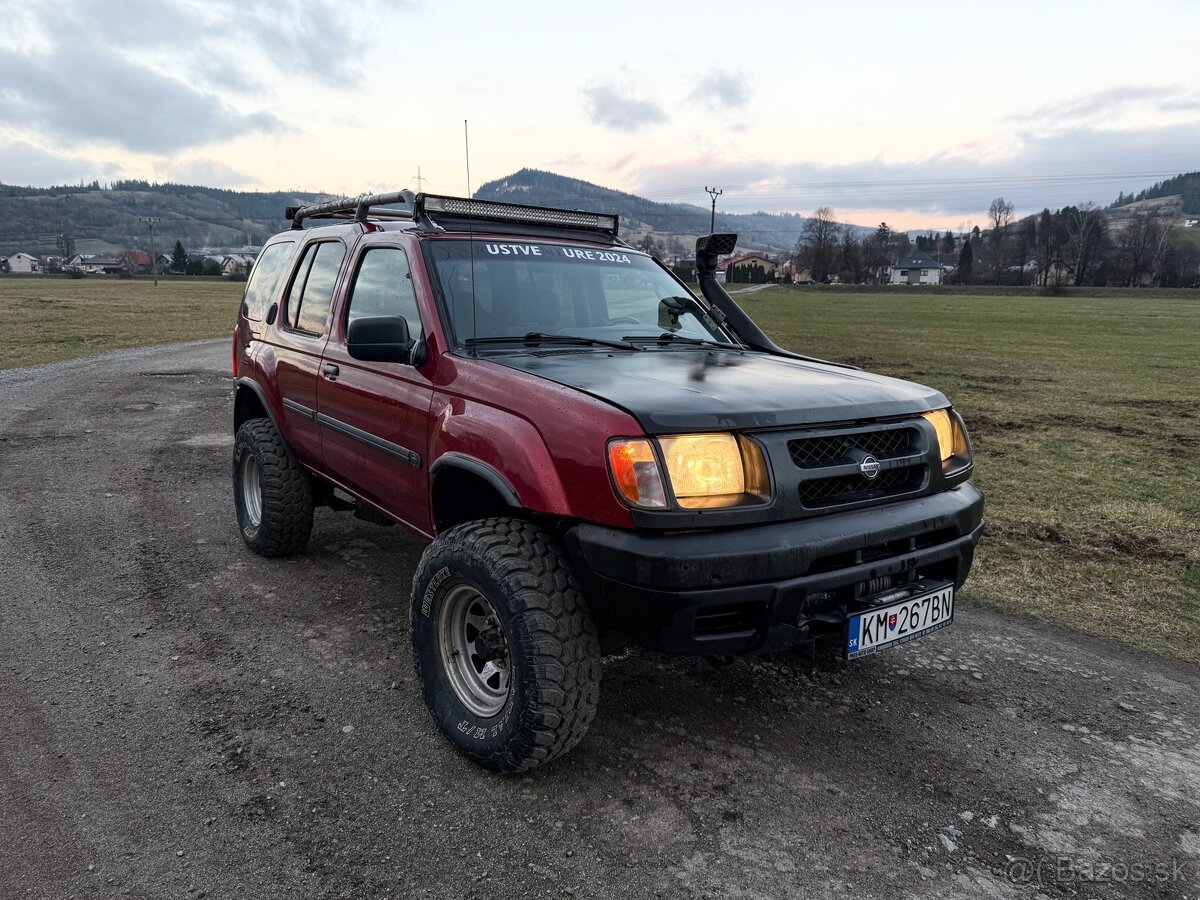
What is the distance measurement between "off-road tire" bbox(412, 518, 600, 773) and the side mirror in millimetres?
832

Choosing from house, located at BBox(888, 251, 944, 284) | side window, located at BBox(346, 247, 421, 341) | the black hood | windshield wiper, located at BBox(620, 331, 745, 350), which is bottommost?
the black hood

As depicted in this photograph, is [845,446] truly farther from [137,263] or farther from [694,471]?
[137,263]

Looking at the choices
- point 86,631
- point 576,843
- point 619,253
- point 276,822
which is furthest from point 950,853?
point 86,631

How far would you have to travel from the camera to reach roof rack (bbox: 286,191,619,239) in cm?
391

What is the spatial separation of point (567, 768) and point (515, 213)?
276 centimetres

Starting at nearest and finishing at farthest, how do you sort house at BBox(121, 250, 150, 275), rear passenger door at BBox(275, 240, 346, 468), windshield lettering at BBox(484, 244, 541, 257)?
windshield lettering at BBox(484, 244, 541, 257) < rear passenger door at BBox(275, 240, 346, 468) < house at BBox(121, 250, 150, 275)

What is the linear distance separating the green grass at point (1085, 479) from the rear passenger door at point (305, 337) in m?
3.96

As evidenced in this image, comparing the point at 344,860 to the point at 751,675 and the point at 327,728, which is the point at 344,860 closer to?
the point at 327,728

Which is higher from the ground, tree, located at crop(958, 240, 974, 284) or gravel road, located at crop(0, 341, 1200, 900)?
tree, located at crop(958, 240, 974, 284)

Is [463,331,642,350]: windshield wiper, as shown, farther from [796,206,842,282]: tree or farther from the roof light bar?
[796,206,842,282]: tree

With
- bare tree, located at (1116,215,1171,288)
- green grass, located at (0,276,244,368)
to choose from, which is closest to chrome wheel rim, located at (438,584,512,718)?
green grass, located at (0,276,244,368)

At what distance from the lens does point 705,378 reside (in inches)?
123

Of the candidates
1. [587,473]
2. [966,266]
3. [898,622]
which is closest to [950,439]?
[898,622]

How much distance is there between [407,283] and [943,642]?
3.18 m
